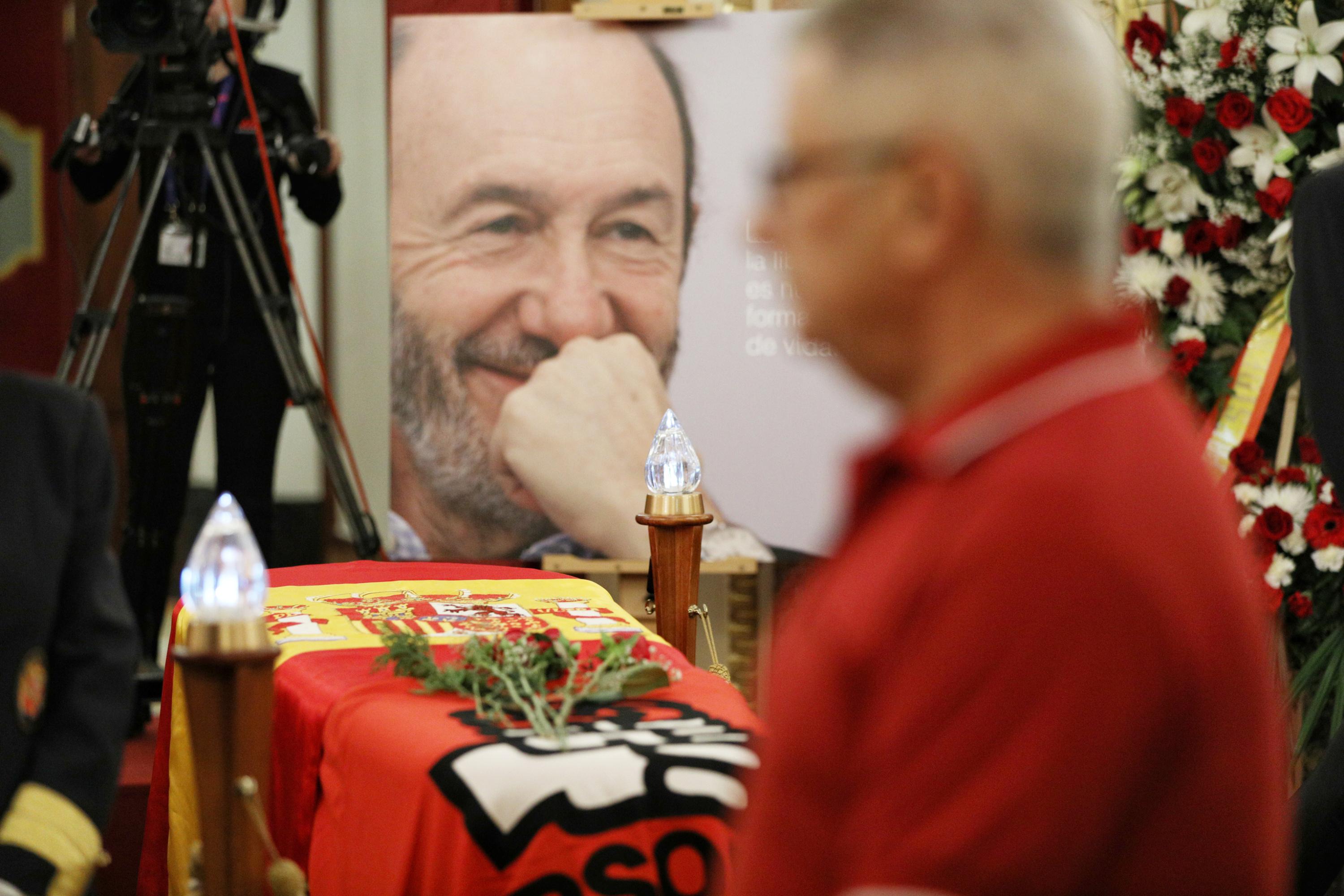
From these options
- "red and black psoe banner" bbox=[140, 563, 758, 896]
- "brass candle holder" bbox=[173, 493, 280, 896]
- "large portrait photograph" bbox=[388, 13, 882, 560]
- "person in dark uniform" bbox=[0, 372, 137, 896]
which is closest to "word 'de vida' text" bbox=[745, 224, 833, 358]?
"large portrait photograph" bbox=[388, 13, 882, 560]

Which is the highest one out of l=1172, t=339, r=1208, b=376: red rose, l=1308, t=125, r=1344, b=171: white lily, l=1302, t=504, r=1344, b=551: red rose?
l=1308, t=125, r=1344, b=171: white lily

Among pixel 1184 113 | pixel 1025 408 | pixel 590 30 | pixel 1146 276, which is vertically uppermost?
pixel 590 30

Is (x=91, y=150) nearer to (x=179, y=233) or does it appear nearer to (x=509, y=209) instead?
(x=179, y=233)

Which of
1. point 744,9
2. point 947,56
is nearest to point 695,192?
point 744,9

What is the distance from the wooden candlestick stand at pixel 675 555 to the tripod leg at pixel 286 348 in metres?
1.09

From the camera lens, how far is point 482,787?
1.46m

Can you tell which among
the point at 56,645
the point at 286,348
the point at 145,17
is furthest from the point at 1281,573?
the point at 145,17

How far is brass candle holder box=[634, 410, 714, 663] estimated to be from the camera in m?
2.13

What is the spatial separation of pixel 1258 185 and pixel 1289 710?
1.04 m

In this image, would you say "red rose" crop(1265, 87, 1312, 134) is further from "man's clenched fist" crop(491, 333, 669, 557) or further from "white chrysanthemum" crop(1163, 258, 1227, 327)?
"man's clenched fist" crop(491, 333, 669, 557)

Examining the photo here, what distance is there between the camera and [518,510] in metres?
3.59

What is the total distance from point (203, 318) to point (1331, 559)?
7.62 feet

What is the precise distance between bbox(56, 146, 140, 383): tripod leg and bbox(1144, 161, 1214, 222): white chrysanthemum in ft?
6.79

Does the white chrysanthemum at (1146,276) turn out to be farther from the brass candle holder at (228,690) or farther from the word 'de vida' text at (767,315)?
the brass candle holder at (228,690)
